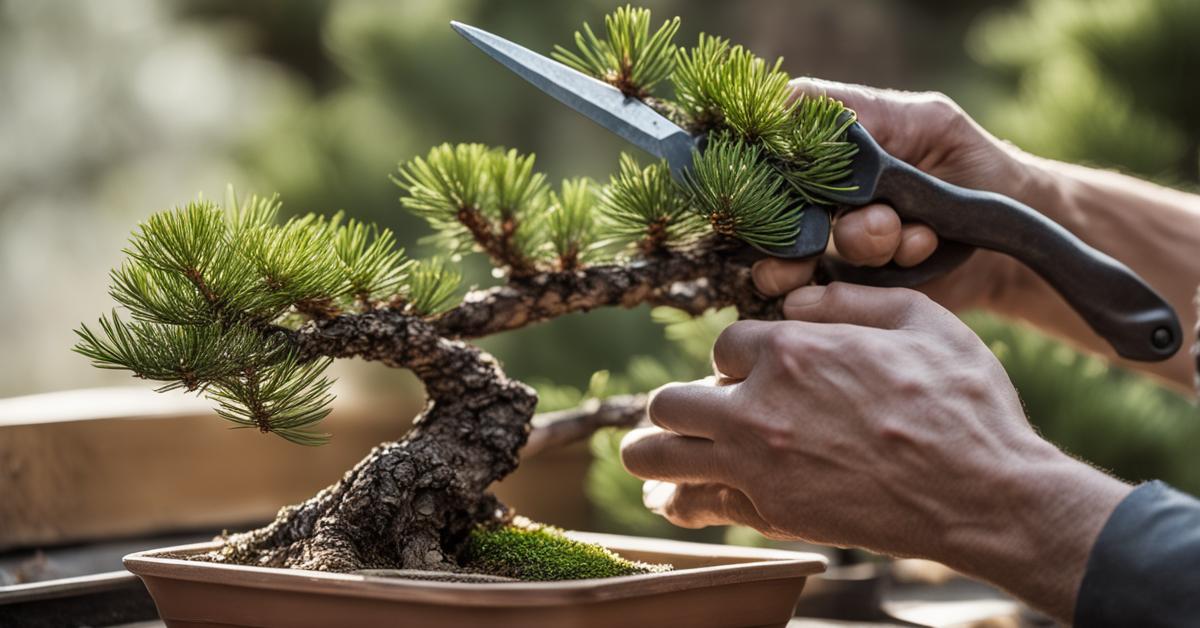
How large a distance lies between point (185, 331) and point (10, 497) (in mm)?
413

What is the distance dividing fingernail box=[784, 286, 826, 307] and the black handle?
59 mm

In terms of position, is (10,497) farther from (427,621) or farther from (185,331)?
(427,621)

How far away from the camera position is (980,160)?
727 millimetres

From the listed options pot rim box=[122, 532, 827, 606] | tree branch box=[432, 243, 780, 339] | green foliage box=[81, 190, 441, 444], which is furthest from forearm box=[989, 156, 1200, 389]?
green foliage box=[81, 190, 441, 444]

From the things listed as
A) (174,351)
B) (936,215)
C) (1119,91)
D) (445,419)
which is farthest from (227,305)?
(1119,91)

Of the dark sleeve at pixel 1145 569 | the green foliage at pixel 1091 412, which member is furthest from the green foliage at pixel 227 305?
the green foliage at pixel 1091 412

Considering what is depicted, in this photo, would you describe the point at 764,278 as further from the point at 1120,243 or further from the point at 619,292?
the point at 1120,243

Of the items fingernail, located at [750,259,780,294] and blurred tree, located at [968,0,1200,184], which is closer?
fingernail, located at [750,259,780,294]

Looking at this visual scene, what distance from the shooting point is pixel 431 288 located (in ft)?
1.89

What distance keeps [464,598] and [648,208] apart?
0.28 m

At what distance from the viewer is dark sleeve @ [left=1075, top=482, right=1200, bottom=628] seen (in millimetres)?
422

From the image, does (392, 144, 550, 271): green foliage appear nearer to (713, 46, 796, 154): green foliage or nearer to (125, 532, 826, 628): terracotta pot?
(713, 46, 796, 154): green foliage

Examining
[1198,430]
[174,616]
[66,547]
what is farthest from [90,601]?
[1198,430]

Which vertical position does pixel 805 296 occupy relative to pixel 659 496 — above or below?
above
